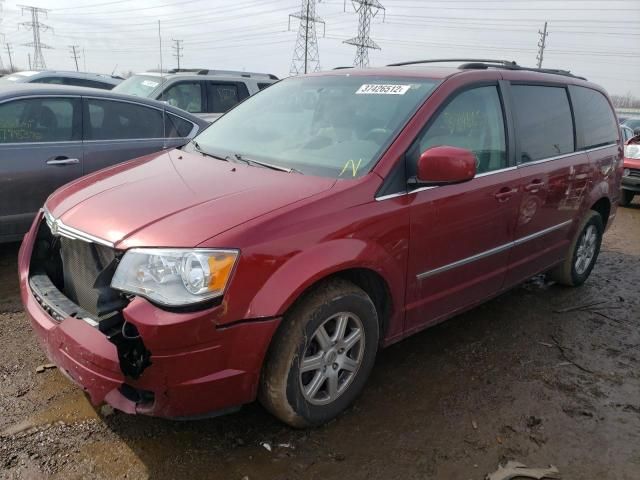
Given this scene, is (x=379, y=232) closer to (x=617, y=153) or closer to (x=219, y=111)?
(x=617, y=153)

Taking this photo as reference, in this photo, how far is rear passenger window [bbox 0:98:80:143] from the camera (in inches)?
181

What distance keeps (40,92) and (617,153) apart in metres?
5.27

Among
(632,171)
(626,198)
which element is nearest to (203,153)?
(632,171)

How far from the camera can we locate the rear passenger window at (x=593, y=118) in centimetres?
453

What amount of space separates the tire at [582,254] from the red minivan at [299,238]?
696 mm

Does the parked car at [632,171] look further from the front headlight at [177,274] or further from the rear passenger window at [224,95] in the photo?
the front headlight at [177,274]

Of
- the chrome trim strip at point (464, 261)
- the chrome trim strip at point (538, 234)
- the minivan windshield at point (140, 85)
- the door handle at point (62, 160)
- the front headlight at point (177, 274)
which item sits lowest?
the chrome trim strip at point (538, 234)

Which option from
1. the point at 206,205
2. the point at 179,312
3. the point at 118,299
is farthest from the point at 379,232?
the point at 118,299

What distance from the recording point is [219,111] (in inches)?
363

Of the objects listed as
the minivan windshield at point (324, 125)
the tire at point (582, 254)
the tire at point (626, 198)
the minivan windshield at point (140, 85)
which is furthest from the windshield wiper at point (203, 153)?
the tire at point (626, 198)

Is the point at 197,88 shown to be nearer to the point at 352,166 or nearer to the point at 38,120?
the point at 38,120

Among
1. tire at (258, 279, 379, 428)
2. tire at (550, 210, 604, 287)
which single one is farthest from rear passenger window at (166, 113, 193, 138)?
tire at (550, 210, 604, 287)

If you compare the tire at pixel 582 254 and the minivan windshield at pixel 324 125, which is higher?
the minivan windshield at pixel 324 125

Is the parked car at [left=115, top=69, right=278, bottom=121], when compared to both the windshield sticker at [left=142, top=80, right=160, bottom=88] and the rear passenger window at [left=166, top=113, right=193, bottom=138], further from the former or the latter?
the rear passenger window at [left=166, top=113, right=193, bottom=138]
